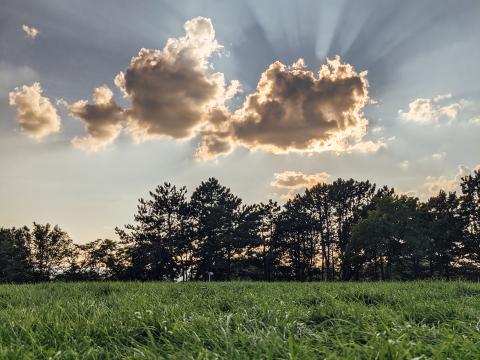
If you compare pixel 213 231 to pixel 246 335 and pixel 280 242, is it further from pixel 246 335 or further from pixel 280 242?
pixel 246 335

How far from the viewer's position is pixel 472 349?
3.36 metres

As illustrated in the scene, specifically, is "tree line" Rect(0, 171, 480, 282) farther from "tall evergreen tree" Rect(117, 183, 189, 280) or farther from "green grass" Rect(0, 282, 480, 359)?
"green grass" Rect(0, 282, 480, 359)

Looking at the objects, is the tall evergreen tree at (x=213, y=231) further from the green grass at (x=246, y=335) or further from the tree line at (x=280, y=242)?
the green grass at (x=246, y=335)

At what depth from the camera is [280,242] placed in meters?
71.7

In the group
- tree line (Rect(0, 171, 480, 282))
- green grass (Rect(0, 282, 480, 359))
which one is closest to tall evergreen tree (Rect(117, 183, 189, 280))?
tree line (Rect(0, 171, 480, 282))

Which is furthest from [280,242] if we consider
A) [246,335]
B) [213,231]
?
[246,335]

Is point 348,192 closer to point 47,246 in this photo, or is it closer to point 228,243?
point 228,243

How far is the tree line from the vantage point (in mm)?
54531

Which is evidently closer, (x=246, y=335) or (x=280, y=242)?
(x=246, y=335)

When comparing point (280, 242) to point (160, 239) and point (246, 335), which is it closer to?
point (160, 239)

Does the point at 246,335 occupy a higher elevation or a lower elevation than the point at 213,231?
lower

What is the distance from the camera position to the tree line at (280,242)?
54531 millimetres

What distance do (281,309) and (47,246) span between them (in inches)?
3178

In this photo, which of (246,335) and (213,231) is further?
(213,231)
